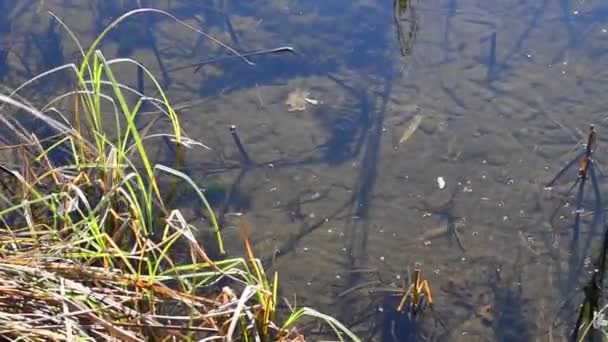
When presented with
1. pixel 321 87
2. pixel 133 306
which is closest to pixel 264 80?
pixel 321 87

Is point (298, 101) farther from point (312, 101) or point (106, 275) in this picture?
point (106, 275)

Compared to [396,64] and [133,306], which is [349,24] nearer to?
[396,64]

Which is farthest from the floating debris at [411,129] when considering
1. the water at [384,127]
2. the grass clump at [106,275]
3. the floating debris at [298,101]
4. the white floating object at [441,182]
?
the grass clump at [106,275]

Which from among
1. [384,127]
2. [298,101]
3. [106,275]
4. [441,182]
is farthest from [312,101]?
[106,275]

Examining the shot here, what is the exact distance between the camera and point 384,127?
9.99 feet

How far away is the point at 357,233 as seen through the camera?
2730 mm

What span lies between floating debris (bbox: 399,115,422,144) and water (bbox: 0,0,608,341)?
16 millimetres

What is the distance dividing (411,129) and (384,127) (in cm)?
9

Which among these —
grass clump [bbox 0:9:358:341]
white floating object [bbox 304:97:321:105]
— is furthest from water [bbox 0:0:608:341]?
grass clump [bbox 0:9:358:341]

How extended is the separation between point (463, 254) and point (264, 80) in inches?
38.9

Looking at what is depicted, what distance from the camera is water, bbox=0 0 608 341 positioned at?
262cm

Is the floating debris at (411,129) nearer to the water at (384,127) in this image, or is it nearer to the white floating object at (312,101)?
the water at (384,127)

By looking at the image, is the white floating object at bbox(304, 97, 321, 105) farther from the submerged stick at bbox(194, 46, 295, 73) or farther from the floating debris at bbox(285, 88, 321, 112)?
the submerged stick at bbox(194, 46, 295, 73)

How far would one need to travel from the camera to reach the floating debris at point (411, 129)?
300 centimetres
